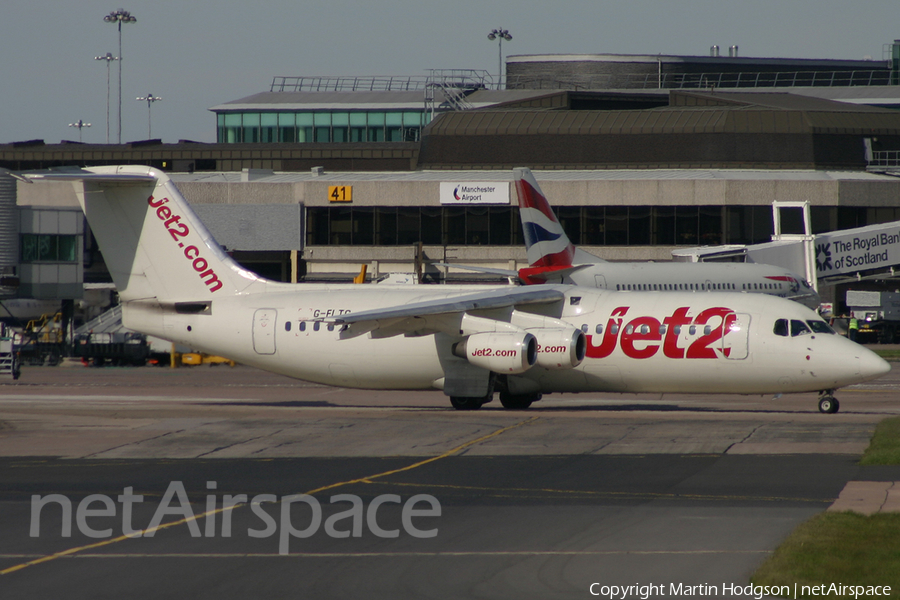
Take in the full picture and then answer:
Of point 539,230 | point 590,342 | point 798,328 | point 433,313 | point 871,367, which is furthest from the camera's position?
point 539,230

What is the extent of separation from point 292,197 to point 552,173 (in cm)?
1991

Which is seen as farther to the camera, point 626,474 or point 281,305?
point 281,305

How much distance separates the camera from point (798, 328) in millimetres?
30578

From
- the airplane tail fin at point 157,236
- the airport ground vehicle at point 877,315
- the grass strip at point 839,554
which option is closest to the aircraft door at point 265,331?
the airplane tail fin at point 157,236

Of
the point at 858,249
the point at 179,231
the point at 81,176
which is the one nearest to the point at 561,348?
the point at 179,231

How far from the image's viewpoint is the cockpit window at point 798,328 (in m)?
30.5

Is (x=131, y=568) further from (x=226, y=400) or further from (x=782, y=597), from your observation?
(x=226, y=400)

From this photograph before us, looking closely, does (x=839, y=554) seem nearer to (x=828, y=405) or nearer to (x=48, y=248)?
(x=828, y=405)

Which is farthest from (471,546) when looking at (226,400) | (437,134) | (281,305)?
(437,134)

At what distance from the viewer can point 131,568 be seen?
12992mm

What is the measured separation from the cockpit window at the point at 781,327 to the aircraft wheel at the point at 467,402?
9066 millimetres

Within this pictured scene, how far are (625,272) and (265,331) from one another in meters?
22.7

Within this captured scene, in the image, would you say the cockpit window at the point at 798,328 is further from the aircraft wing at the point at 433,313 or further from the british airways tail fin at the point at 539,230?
the british airways tail fin at the point at 539,230

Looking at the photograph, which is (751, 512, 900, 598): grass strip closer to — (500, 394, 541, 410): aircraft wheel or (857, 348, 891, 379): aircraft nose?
(857, 348, 891, 379): aircraft nose
